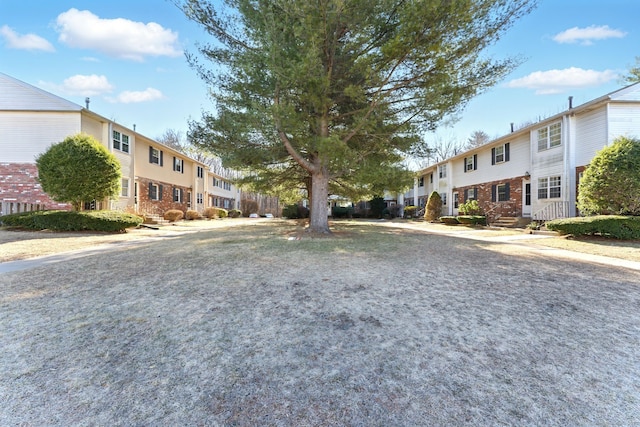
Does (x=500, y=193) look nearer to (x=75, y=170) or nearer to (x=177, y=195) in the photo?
(x=75, y=170)

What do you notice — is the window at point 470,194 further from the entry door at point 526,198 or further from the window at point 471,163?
the entry door at point 526,198

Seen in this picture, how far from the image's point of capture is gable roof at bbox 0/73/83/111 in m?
13.7

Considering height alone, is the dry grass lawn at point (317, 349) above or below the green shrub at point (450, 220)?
below

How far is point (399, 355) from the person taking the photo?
2.43 metres

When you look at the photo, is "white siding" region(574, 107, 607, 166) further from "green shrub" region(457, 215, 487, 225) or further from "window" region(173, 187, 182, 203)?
"window" region(173, 187, 182, 203)

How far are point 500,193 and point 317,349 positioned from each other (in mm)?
19230

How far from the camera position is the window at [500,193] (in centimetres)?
1748

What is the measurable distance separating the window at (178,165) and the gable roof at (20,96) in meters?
8.93

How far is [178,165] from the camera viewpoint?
22922 mm

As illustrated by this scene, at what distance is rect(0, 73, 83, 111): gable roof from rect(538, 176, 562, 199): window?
23.9 m

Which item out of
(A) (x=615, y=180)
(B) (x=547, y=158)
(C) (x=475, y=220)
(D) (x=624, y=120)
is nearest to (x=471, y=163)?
(C) (x=475, y=220)

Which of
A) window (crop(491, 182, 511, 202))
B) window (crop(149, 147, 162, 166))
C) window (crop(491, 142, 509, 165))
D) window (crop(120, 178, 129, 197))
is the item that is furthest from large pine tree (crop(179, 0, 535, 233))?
window (crop(149, 147, 162, 166))

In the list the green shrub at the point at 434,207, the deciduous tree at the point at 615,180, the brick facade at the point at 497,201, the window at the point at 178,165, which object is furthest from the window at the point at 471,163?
the window at the point at 178,165

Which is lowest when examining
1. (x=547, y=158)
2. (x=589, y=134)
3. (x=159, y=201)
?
(x=159, y=201)
